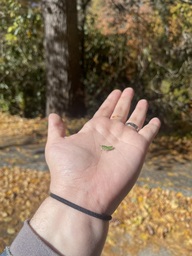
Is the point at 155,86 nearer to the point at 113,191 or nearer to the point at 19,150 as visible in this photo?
the point at 19,150

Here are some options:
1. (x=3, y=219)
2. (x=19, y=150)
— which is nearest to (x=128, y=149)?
(x=3, y=219)

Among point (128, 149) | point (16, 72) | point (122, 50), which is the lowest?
point (16, 72)

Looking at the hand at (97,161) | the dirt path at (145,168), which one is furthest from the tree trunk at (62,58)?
Result: the hand at (97,161)

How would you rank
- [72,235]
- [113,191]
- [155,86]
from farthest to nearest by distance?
1. [155,86]
2. [113,191]
3. [72,235]

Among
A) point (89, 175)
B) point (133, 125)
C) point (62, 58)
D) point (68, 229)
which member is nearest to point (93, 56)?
point (62, 58)

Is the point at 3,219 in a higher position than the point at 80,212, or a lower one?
lower

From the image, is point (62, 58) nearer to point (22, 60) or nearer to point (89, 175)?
point (22, 60)

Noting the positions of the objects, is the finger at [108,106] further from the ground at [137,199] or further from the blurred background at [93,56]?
the blurred background at [93,56]
